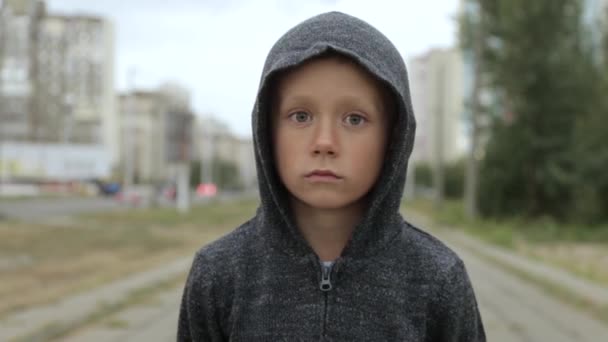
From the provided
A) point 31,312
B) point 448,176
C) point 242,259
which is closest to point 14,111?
point 448,176

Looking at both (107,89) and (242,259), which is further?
(107,89)

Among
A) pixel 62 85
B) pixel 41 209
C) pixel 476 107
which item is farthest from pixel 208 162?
pixel 476 107

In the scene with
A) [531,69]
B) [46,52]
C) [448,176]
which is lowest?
[448,176]

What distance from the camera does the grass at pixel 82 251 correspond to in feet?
36.5

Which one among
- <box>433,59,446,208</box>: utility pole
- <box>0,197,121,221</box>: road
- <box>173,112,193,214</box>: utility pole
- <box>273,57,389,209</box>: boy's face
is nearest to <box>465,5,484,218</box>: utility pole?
<box>0,197,121,221</box>: road

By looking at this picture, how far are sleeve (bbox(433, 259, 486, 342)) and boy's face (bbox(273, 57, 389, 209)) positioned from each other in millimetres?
252

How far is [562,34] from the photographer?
2539 centimetres

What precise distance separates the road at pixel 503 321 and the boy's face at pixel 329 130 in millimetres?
6190

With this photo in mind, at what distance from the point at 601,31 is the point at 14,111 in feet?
240

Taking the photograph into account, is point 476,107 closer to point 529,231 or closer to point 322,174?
point 529,231

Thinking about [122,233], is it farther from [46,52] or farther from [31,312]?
[46,52]

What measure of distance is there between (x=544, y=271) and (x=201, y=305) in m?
13.1

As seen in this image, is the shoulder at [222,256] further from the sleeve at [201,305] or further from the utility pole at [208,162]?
the utility pole at [208,162]

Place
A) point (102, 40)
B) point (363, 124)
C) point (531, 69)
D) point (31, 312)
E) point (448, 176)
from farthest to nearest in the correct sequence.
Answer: point (102, 40), point (448, 176), point (531, 69), point (31, 312), point (363, 124)
